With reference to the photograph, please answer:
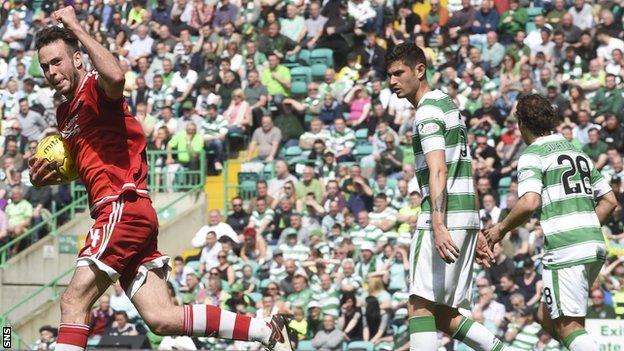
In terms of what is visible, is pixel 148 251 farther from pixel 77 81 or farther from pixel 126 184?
pixel 77 81

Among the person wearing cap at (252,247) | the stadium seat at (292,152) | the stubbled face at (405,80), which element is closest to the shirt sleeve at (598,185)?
the stubbled face at (405,80)

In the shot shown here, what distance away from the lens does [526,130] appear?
9422mm

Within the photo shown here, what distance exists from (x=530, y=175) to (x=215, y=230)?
412 inches

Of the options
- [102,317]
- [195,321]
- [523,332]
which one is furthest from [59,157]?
[102,317]

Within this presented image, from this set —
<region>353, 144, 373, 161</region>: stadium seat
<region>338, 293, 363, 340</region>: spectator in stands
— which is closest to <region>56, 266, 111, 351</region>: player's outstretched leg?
<region>338, 293, 363, 340</region>: spectator in stands

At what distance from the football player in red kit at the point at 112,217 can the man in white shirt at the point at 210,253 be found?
9.94 m

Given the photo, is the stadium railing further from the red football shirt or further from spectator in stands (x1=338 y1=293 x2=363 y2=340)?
the red football shirt

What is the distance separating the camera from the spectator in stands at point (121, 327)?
17531mm

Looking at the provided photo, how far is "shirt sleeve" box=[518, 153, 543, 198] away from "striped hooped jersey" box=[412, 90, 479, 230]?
1.18 feet

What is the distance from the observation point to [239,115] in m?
21.1

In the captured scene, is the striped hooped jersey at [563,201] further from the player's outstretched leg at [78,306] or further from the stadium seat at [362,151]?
the stadium seat at [362,151]

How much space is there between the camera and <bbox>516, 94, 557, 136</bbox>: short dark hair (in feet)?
30.6

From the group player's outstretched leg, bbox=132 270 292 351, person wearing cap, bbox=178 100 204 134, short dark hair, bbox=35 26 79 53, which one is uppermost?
person wearing cap, bbox=178 100 204 134

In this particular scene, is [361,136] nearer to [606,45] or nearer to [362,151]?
[362,151]
